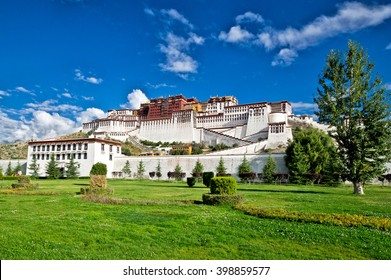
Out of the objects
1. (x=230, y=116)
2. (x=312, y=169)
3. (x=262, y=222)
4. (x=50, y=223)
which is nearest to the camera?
(x=50, y=223)

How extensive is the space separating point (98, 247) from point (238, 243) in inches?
117

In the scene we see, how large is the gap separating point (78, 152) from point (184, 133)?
135ft

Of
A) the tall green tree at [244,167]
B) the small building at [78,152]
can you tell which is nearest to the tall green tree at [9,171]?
the small building at [78,152]

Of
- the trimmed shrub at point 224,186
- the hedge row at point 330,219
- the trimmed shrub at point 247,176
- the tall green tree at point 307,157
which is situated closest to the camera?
the hedge row at point 330,219

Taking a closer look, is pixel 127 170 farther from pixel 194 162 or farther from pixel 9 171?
pixel 9 171

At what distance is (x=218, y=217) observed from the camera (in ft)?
32.9

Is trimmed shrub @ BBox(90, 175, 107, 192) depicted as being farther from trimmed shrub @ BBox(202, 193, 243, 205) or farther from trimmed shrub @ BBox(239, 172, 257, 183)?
trimmed shrub @ BBox(239, 172, 257, 183)

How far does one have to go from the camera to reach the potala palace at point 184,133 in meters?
51.8

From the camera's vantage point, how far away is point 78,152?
56094mm

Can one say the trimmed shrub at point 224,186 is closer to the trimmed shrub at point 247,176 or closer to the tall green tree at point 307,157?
the tall green tree at point 307,157

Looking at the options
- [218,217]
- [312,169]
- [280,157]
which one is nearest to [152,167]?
[280,157]

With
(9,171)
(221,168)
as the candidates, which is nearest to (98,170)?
(221,168)
